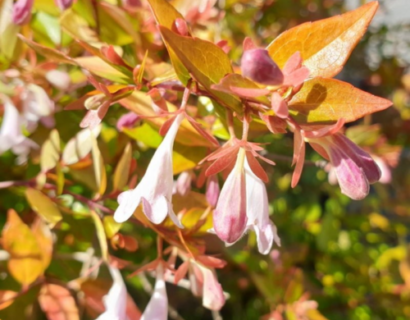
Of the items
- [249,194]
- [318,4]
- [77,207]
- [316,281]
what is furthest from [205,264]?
[318,4]

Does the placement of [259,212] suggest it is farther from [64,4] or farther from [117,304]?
[64,4]

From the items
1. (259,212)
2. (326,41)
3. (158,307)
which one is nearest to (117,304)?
(158,307)

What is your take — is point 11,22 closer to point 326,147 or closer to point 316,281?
point 326,147

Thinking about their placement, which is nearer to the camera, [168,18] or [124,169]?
[168,18]

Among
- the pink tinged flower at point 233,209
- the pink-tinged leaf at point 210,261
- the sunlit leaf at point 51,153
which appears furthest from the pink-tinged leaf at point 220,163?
the sunlit leaf at point 51,153

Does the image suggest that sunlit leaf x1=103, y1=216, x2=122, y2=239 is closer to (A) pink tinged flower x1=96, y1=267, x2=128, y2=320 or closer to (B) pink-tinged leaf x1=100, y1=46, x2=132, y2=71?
(A) pink tinged flower x1=96, y1=267, x2=128, y2=320
